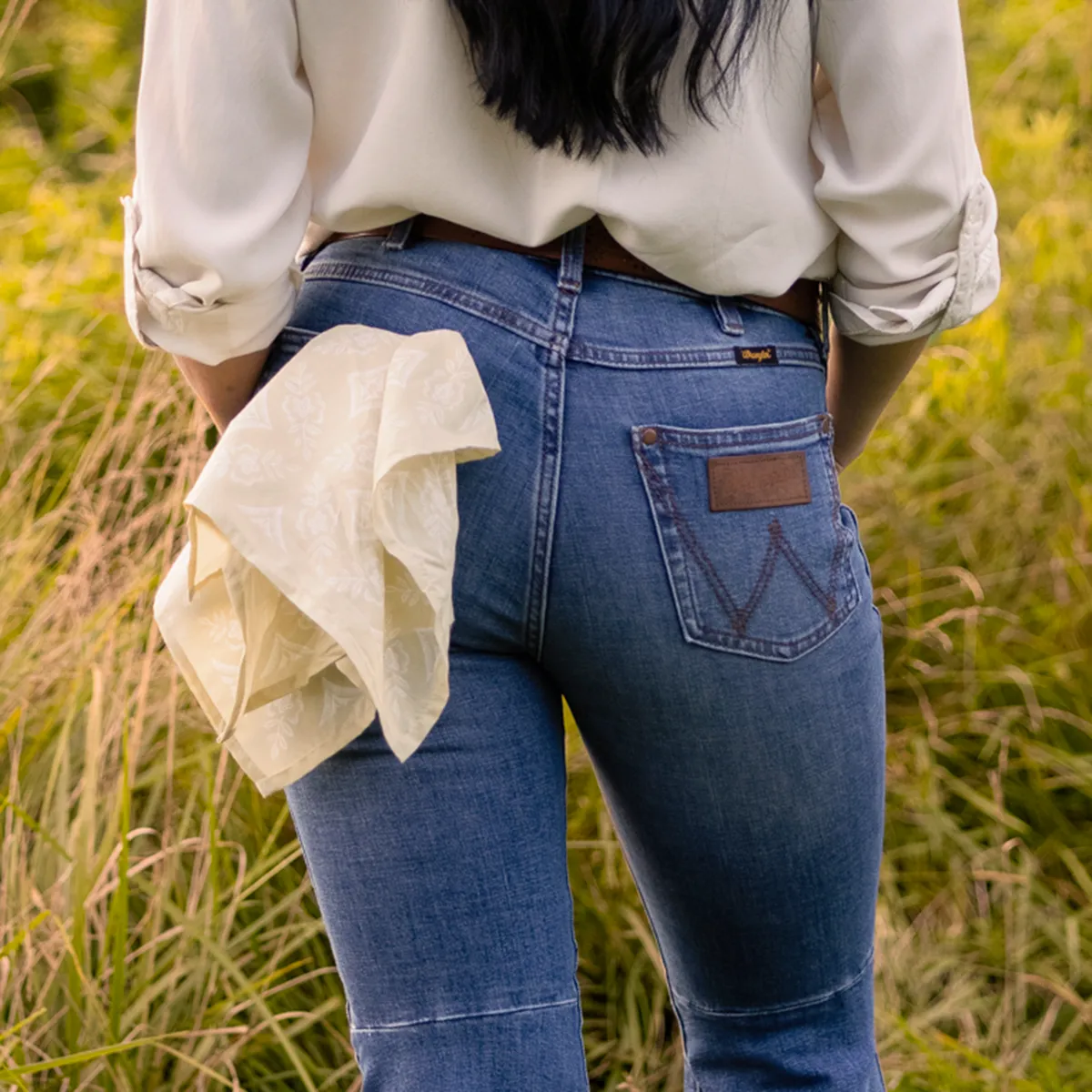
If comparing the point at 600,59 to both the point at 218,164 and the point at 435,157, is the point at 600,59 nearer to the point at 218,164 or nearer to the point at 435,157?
the point at 435,157

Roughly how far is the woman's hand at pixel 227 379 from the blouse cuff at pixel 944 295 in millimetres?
533

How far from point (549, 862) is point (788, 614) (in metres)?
0.27

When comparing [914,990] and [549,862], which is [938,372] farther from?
[549,862]

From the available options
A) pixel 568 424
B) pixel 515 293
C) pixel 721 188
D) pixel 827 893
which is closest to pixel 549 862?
pixel 827 893

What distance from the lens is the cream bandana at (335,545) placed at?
98 cm

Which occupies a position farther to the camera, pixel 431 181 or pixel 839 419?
pixel 839 419

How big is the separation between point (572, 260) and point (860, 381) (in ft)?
1.58

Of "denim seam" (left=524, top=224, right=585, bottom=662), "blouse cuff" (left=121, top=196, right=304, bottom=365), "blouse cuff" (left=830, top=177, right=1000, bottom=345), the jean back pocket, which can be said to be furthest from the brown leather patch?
"blouse cuff" (left=121, top=196, right=304, bottom=365)

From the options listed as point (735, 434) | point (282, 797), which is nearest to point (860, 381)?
point (735, 434)

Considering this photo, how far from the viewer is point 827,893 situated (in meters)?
1.14

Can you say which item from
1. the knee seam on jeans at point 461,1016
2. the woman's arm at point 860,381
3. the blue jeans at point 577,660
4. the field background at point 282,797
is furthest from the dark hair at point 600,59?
the field background at point 282,797

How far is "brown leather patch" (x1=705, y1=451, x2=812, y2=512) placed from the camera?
3.41 feet

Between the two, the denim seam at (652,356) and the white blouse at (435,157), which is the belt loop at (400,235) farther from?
the denim seam at (652,356)

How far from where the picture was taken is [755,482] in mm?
1053
